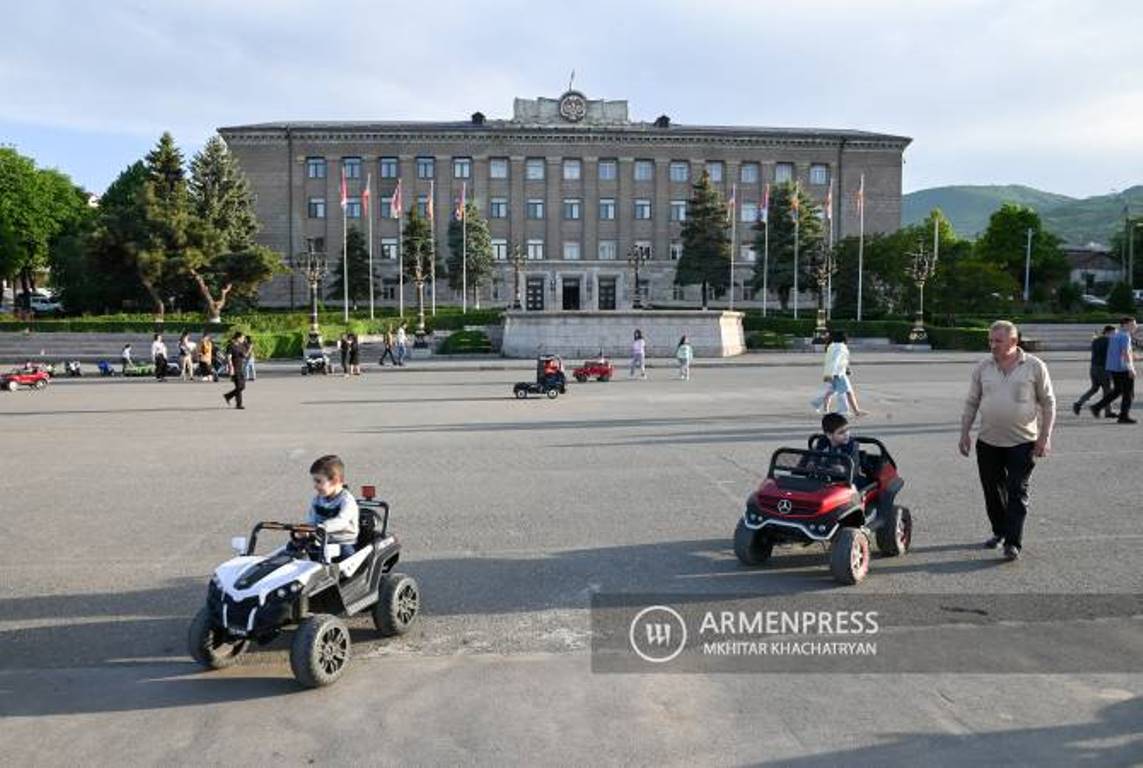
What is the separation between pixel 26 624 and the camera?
636 centimetres

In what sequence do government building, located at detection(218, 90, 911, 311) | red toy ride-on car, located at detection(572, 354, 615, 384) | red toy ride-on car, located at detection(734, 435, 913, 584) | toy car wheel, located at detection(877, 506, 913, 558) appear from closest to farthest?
1. red toy ride-on car, located at detection(734, 435, 913, 584)
2. toy car wheel, located at detection(877, 506, 913, 558)
3. red toy ride-on car, located at detection(572, 354, 615, 384)
4. government building, located at detection(218, 90, 911, 311)

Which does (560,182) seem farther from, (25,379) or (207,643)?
(207,643)

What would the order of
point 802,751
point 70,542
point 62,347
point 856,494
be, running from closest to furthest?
point 802,751 → point 856,494 → point 70,542 → point 62,347

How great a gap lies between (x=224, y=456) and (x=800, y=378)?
20716mm

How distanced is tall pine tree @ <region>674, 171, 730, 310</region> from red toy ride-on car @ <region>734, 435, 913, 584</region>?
6185 centimetres

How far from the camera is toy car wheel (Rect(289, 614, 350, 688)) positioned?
5152 mm

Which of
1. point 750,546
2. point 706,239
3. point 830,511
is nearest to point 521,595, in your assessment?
point 750,546

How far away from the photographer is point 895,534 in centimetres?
782

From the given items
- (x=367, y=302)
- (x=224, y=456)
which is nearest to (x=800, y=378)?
(x=224, y=456)

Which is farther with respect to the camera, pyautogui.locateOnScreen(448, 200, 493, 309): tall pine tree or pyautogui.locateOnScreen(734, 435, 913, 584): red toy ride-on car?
pyautogui.locateOnScreen(448, 200, 493, 309): tall pine tree

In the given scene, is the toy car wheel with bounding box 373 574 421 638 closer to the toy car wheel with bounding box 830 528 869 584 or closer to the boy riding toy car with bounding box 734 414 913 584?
the boy riding toy car with bounding box 734 414 913 584

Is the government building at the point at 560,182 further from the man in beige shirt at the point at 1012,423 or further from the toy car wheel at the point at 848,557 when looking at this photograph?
the toy car wheel at the point at 848,557

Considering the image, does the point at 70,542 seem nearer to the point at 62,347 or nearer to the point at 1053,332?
the point at 62,347

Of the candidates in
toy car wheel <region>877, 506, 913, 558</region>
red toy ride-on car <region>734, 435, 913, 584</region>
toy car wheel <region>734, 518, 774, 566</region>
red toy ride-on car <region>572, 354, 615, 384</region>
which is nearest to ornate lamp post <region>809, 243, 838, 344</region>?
red toy ride-on car <region>572, 354, 615, 384</region>
